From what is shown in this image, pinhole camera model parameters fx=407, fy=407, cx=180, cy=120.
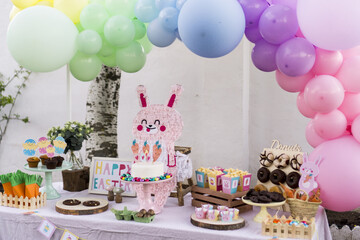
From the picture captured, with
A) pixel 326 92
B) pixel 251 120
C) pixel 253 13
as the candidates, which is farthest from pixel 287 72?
pixel 251 120

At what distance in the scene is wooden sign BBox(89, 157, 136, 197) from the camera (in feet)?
10.6

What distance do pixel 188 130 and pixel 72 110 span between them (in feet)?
5.04

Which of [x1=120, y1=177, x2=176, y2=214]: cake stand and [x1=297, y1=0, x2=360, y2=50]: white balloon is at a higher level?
[x1=297, y1=0, x2=360, y2=50]: white balloon

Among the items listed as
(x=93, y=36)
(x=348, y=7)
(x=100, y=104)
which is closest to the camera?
(x=348, y=7)

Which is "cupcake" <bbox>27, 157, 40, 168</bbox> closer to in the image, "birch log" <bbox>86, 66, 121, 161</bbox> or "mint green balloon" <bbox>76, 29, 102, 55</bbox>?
"mint green balloon" <bbox>76, 29, 102, 55</bbox>

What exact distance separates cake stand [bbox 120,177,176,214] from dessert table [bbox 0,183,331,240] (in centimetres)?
8

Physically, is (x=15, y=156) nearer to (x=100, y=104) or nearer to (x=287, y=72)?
(x=100, y=104)

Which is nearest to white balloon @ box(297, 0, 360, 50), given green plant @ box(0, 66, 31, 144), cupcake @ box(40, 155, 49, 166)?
cupcake @ box(40, 155, 49, 166)

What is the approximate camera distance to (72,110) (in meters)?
5.02

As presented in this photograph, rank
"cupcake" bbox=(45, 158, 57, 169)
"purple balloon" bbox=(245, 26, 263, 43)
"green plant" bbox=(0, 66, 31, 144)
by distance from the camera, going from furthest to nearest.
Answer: "green plant" bbox=(0, 66, 31, 144), "cupcake" bbox=(45, 158, 57, 169), "purple balloon" bbox=(245, 26, 263, 43)

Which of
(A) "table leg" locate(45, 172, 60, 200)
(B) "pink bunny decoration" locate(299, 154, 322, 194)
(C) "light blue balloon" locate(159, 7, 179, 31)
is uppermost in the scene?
(C) "light blue balloon" locate(159, 7, 179, 31)

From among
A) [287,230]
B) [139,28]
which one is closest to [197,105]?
[139,28]

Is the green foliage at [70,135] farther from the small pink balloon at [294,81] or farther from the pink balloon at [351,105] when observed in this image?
the pink balloon at [351,105]

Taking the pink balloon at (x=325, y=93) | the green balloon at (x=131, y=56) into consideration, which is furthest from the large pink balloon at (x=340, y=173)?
the green balloon at (x=131, y=56)
